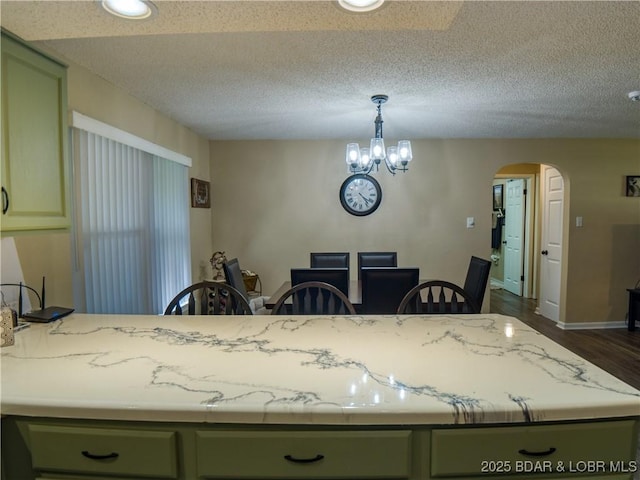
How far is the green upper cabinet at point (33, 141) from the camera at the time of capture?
140 cm

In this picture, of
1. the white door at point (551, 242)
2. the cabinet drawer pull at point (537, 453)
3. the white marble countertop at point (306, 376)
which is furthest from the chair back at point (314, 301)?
the white door at point (551, 242)

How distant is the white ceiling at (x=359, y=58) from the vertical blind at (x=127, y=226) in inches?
20.0

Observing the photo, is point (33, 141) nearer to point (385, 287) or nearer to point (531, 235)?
point (385, 287)

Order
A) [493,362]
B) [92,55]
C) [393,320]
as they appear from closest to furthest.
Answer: [493,362]
[393,320]
[92,55]

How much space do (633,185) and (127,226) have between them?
212 inches

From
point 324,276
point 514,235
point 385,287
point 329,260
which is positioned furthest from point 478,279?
point 514,235

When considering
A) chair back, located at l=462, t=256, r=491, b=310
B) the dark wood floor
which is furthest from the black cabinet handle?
the dark wood floor

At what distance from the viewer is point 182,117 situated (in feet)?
11.4

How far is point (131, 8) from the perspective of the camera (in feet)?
4.27

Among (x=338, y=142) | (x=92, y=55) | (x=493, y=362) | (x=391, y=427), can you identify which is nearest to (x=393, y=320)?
(x=493, y=362)

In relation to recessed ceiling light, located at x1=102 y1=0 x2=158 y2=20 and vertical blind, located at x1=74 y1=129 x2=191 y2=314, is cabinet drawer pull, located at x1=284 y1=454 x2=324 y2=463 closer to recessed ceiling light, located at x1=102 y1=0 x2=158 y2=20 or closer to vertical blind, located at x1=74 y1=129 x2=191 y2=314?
recessed ceiling light, located at x1=102 y1=0 x2=158 y2=20

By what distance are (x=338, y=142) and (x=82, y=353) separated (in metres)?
3.74

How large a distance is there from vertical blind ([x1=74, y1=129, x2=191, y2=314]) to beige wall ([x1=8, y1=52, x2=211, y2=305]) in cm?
15

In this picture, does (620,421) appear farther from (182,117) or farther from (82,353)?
(182,117)
